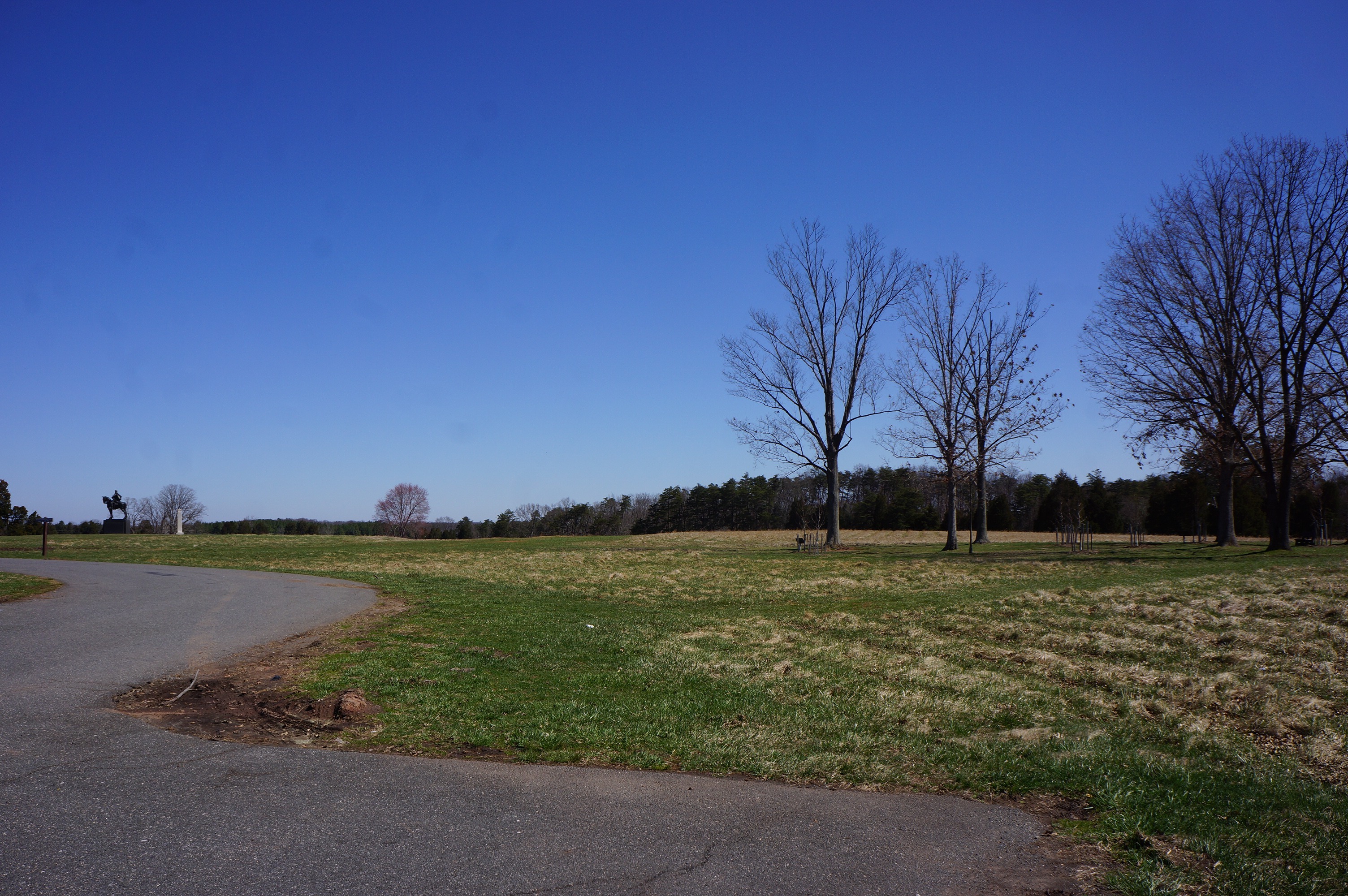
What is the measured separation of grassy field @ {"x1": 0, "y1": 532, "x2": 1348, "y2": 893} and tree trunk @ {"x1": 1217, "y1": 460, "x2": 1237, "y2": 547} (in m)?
17.8

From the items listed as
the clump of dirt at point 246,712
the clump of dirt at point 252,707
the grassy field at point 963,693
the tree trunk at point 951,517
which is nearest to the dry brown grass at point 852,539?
the tree trunk at point 951,517

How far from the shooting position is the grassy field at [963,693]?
5.36 meters

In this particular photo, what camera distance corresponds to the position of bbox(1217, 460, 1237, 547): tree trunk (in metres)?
35.6

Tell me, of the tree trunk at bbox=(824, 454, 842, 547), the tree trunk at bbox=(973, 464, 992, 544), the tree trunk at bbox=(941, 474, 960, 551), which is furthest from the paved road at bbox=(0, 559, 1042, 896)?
the tree trunk at bbox=(973, 464, 992, 544)

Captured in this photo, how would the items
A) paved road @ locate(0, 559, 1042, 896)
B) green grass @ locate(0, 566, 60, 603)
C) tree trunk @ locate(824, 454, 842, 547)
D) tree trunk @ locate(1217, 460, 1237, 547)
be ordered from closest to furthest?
paved road @ locate(0, 559, 1042, 896) < green grass @ locate(0, 566, 60, 603) < tree trunk @ locate(1217, 460, 1237, 547) < tree trunk @ locate(824, 454, 842, 547)

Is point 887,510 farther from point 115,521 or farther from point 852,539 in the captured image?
point 115,521

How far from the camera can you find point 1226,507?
36.8 m

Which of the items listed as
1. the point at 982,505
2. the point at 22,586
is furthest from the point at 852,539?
the point at 22,586

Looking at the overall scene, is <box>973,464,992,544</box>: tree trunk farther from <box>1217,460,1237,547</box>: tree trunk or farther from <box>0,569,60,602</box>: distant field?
<box>0,569,60,602</box>: distant field

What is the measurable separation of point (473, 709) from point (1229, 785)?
6436mm

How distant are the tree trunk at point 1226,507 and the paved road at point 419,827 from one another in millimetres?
38004

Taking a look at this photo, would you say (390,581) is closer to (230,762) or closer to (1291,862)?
(230,762)

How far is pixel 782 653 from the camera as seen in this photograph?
1160 centimetres

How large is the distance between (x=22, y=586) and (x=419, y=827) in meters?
17.7
